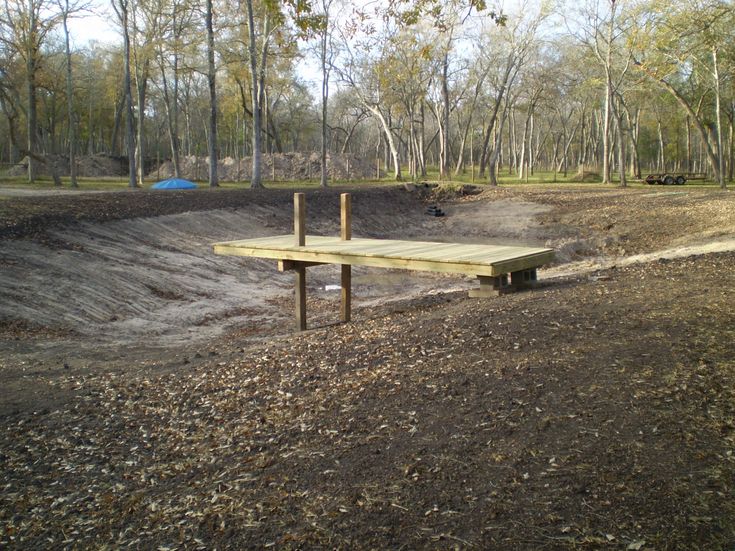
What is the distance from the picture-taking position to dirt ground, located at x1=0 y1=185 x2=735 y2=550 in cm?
355

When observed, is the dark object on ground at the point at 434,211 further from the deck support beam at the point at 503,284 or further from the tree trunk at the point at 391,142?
the deck support beam at the point at 503,284

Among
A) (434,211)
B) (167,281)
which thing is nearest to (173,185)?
(434,211)

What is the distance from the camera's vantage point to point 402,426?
469 centimetres

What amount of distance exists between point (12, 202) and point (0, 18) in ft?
64.0

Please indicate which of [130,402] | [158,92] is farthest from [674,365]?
[158,92]

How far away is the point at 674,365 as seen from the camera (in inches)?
204

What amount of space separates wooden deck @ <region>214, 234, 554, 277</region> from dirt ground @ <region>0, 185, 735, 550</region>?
48cm

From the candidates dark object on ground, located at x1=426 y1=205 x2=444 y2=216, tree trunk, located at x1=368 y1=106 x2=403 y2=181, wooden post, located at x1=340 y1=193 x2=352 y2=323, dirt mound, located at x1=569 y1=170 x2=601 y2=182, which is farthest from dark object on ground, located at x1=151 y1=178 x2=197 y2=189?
dirt mound, located at x1=569 y1=170 x2=601 y2=182

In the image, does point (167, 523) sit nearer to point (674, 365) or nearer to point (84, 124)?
point (674, 365)

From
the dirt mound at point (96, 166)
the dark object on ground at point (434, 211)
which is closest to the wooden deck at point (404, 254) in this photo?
the dark object on ground at point (434, 211)

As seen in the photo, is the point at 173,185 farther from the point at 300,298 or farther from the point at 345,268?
the point at 345,268

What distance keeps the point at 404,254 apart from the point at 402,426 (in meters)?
4.07

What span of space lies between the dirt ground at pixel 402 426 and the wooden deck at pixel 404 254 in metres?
0.48

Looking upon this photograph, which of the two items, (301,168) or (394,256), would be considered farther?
(301,168)
